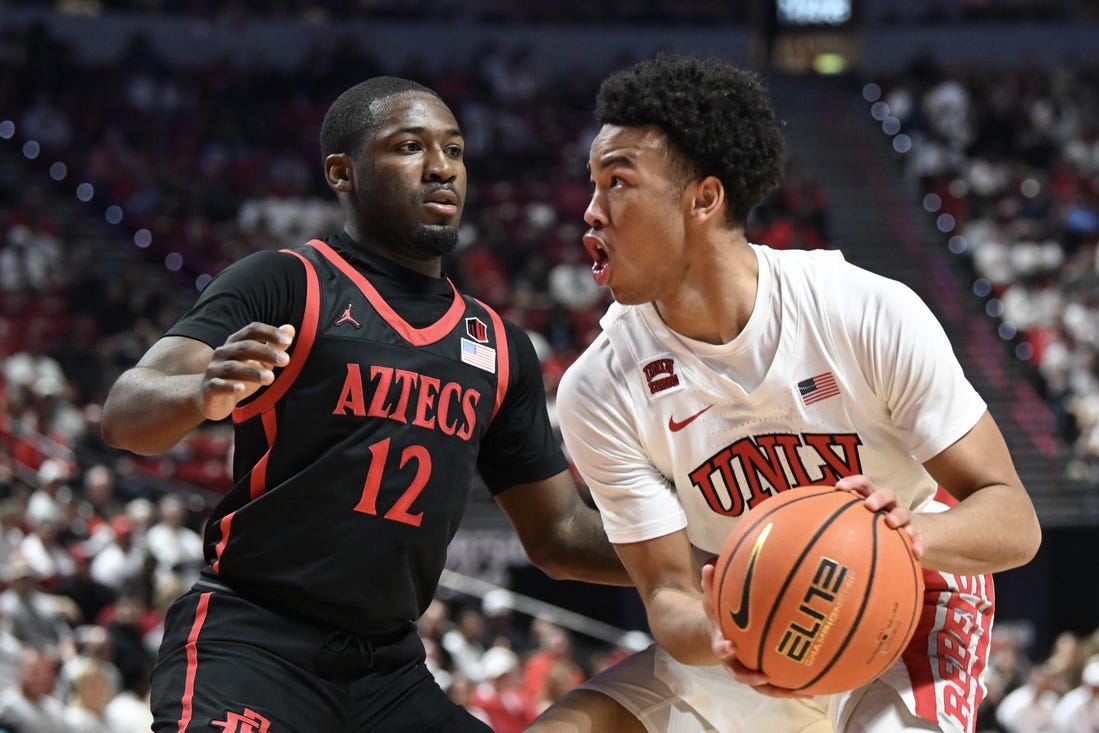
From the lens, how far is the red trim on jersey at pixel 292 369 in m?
3.83

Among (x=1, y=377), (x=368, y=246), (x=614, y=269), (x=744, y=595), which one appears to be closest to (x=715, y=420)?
(x=614, y=269)

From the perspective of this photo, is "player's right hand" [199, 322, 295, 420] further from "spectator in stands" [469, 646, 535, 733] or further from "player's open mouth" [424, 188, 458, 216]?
"spectator in stands" [469, 646, 535, 733]

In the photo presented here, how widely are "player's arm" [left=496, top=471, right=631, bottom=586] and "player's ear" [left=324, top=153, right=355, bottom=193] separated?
105cm

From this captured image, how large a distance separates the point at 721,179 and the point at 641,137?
0.24 metres

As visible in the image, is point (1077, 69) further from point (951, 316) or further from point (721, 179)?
point (721, 179)

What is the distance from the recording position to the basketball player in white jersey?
3.66 meters

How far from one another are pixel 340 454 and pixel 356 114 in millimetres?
1070

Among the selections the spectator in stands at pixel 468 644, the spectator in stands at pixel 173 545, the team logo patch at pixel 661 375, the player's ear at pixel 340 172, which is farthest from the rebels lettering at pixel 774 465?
the spectator in stands at pixel 173 545

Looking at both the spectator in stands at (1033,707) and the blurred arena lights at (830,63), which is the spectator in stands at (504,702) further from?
the blurred arena lights at (830,63)

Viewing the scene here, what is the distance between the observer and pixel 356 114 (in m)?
4.26

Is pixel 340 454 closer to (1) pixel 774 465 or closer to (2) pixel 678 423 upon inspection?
(2) pixel 678 423

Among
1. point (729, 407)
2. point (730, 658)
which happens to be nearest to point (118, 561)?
point (729, 407)

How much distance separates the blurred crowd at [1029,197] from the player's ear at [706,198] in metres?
13.3

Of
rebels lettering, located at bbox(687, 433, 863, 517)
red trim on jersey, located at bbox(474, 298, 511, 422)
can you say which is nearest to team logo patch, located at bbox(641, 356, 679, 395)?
rebels lettering, located at bbox(687, 433, 863, 517)
